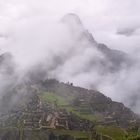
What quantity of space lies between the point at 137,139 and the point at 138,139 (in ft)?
1.39

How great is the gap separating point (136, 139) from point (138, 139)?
63 cm

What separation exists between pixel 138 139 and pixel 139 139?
1.63ft

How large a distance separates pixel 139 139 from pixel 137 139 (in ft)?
1.96

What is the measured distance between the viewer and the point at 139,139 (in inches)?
4980

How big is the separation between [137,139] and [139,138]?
31.2 inches

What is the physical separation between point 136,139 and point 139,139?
902 millimetres

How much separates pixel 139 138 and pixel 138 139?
17.4 inches

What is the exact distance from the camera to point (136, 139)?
126812 mm

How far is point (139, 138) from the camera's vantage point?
417 ft

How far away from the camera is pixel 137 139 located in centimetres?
12669
